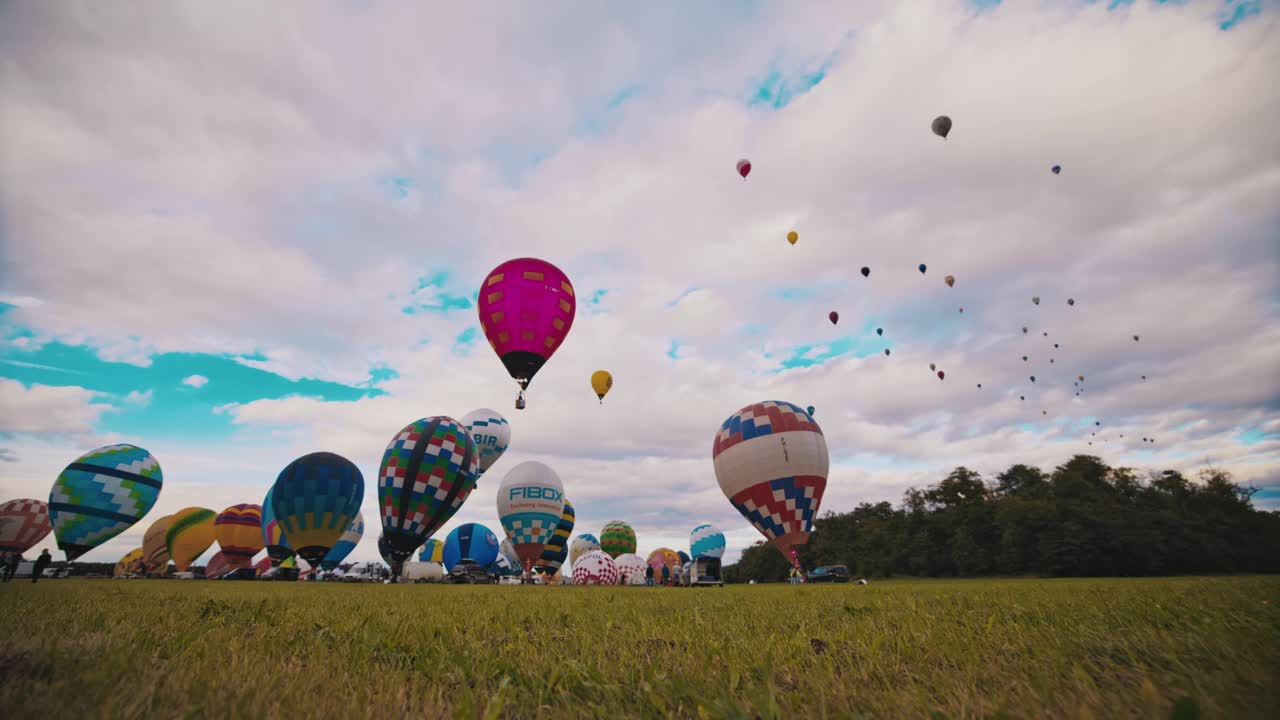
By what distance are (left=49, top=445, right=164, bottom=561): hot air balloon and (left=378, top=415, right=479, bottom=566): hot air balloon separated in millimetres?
14734

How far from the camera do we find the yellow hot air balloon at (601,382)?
2448 centimetres

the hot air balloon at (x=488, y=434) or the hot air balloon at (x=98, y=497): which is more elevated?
the hot air balloon at (x=488, y=434)

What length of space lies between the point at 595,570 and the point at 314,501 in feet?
51.4

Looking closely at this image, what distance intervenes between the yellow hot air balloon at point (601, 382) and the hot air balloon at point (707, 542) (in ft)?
87.7

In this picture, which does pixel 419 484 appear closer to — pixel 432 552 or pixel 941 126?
pixel 941 126

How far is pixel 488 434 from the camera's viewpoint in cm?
3391

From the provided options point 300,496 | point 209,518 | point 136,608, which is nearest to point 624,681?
point 136,608

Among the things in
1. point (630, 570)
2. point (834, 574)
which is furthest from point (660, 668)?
point (834, 574)

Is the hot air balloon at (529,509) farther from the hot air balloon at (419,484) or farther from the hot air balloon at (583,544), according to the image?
the hot air balloon at (583,544)

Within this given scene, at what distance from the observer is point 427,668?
230cm

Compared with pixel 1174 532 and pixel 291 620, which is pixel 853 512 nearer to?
pixel 1174 532

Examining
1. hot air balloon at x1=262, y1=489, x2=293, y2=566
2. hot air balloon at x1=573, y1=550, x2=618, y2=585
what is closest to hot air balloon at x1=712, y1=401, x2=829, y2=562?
hot air balloon at x1=573, y1=550, x2=618, y2=585

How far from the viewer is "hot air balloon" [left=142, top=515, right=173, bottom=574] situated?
1516 inches

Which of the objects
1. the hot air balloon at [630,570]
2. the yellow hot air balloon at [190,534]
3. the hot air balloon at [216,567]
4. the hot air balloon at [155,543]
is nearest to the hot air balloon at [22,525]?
the yellow hot air balloon at [190,534]
